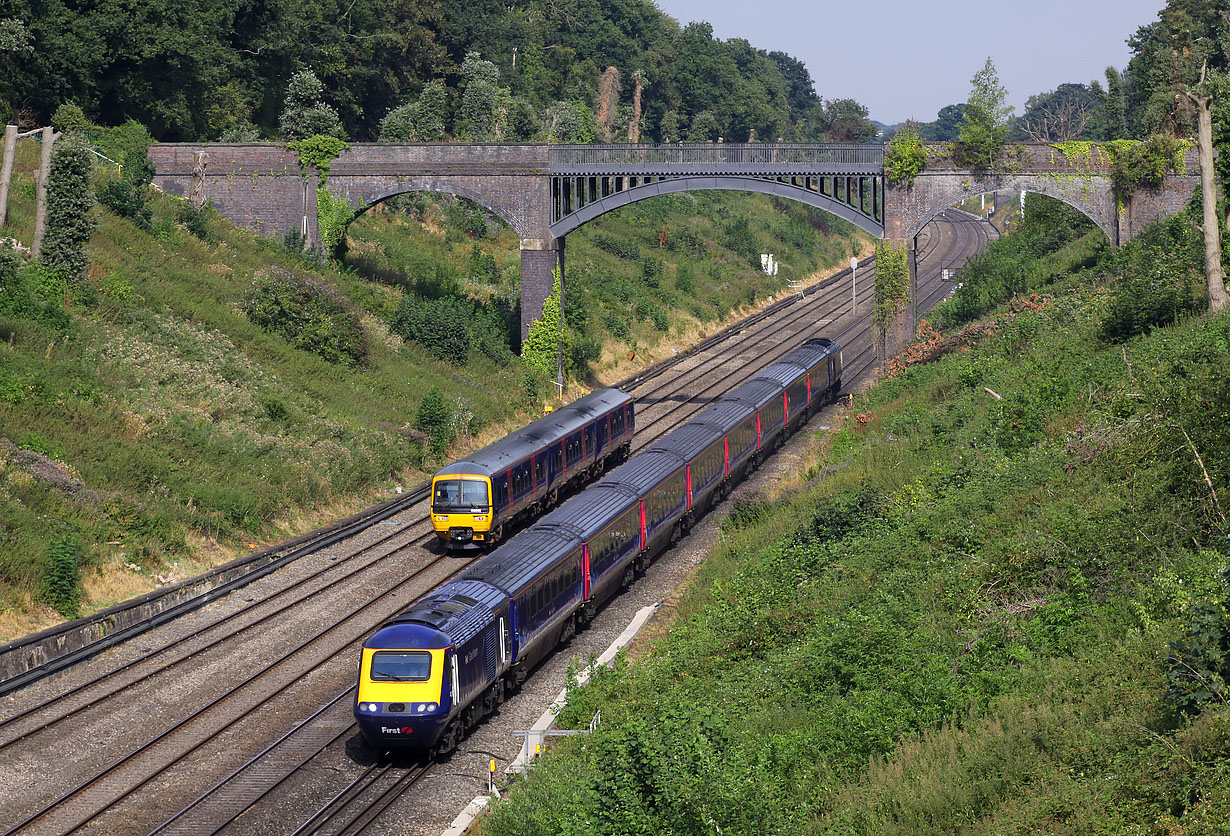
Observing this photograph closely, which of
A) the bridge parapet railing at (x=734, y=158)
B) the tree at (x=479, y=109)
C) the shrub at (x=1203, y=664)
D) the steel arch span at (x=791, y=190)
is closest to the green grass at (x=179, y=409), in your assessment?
the steel arch span at (x=791, y=190)

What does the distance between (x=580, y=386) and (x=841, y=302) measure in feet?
97.2

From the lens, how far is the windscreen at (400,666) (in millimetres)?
21422

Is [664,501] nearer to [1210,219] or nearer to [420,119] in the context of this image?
[1210,219]

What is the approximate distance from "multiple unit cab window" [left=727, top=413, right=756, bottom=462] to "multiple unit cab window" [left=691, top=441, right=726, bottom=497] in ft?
3.66

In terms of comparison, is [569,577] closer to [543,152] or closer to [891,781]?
[891,781]

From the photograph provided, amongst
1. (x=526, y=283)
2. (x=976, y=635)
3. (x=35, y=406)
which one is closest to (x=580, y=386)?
(x=526, y=283)

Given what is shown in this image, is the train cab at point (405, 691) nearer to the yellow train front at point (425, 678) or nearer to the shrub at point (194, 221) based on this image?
the yellow train front at point (425, 678)

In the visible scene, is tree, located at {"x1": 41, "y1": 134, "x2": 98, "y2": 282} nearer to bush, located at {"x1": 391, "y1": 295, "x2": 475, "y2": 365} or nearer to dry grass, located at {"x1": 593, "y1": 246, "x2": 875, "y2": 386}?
bush, located at {"x1": 391, "y1": 295, "x2": 475, "y2": 365}

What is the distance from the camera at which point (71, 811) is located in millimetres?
19672

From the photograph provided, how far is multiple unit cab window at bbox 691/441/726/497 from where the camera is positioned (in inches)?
1427

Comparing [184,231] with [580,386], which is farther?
[580,386]

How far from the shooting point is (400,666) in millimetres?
21562

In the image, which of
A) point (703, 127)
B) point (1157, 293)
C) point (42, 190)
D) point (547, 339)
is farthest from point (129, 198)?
point (703, 127)

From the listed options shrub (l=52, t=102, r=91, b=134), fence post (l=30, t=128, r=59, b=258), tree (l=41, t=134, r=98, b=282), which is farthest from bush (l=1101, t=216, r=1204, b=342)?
shrub (l=52, t=102, r=91, b=134)
